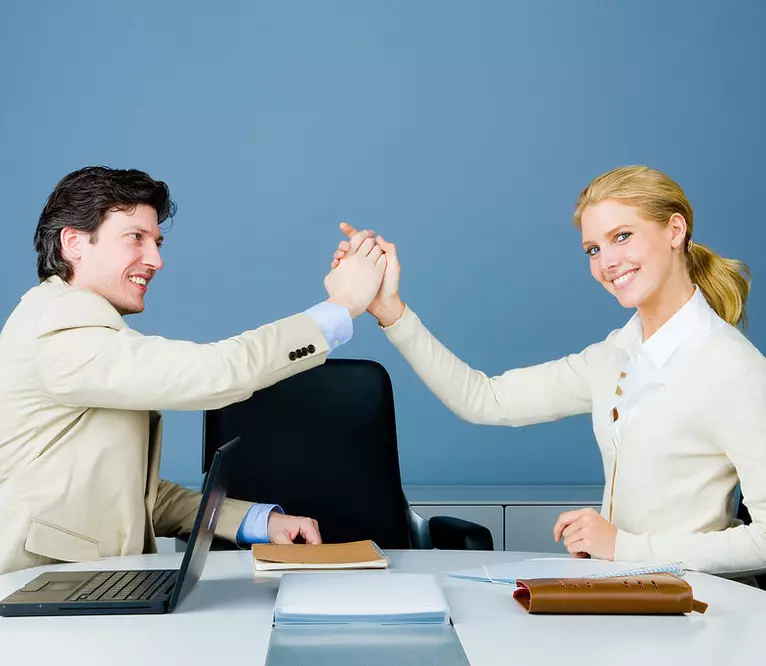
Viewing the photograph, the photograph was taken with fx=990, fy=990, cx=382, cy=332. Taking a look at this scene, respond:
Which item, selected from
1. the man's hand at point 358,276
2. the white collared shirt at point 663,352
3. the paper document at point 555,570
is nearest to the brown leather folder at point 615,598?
the paper document at point 555,570

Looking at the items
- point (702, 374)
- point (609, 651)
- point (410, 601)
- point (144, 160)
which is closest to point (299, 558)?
Answer: point (410, 601)

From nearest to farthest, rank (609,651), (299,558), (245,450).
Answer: (609,651)
(299,558)
(245,450)

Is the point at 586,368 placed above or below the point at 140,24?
below

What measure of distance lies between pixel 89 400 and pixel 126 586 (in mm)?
477

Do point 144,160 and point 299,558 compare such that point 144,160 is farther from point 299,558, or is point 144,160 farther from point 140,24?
point 299,558

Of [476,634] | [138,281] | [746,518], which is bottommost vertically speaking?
[476,634]

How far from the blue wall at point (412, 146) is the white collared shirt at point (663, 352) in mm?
1722

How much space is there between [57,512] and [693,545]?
1.28m

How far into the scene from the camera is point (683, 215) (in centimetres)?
237

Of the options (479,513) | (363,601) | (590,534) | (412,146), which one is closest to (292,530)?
(590,534)

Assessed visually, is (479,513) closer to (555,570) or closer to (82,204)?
(555,570)

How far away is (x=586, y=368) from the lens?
2.57 meters

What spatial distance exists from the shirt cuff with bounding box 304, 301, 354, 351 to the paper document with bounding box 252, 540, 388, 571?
1.44 ft

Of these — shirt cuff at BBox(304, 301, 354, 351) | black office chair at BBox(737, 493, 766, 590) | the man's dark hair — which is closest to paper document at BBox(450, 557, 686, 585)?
black office chair at BBox(737, 493, 766, 590)
